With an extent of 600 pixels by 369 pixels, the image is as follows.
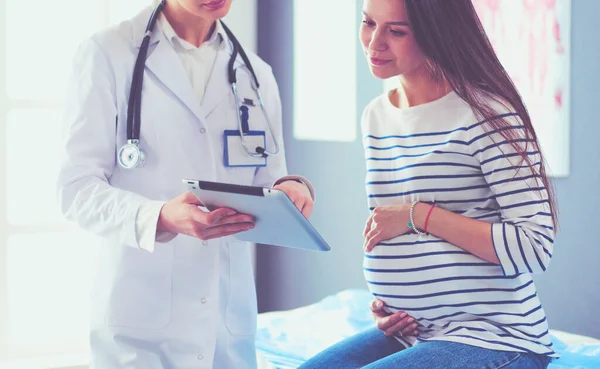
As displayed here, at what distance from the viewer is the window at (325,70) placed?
3.59m

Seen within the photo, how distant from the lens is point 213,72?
1712 millimetres

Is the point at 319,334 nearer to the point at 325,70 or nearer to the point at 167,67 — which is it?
the point at 167,67

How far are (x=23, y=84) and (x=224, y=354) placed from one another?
94.0 inches

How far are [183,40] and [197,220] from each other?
1.66 feet

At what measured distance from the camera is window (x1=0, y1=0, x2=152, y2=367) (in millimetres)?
3514

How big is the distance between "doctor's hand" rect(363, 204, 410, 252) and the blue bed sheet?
2.73ft

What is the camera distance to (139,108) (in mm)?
1583

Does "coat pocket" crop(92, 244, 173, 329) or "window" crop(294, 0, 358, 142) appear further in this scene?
"window" crop(294, 0, 358, 142)

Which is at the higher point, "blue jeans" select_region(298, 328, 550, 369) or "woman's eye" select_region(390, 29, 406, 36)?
"woman's eye" select_region(390, 29, 406, 36)

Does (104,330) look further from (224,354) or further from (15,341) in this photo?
(15,341)

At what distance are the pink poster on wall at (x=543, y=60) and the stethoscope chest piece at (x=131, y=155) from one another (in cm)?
161

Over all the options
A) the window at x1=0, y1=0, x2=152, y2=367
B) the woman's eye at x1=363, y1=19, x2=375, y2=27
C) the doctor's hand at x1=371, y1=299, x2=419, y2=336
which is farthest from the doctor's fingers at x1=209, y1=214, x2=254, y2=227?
the window at x1=0, y1=0, x2=152, y2=367

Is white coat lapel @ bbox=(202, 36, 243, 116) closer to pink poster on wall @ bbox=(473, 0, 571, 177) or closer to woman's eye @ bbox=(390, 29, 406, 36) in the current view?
woman's eye @ bbox=(390, 29, 406, 36)

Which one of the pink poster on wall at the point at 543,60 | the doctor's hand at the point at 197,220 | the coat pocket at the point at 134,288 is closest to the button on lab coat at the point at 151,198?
the coat pocket at the point at 134,288
